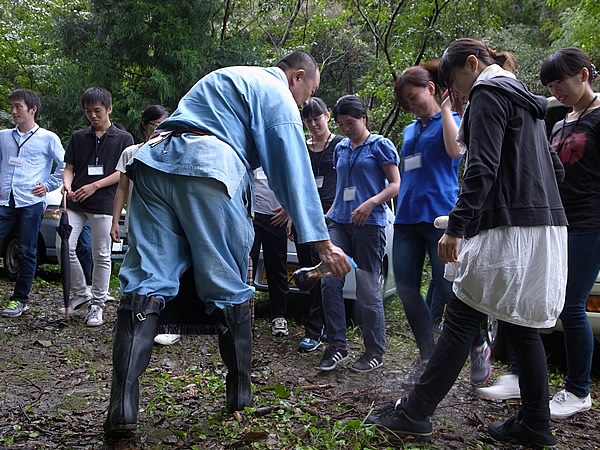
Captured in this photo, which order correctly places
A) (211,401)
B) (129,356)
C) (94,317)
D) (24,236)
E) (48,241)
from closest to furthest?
(129,356)
(211,401)
(94,317)
(24,236)
(48,241)

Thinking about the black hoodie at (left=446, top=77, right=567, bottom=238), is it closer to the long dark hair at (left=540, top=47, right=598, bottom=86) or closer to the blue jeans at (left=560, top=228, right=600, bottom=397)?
the blue jeans at (left=560, top=228, right=600, bottom=397)

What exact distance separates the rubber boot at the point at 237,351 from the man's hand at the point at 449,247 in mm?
967

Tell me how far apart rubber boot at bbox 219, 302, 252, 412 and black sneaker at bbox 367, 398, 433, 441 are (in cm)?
68

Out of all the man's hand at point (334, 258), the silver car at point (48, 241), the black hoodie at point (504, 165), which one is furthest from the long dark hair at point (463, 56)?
the silver car at point (48, 241)

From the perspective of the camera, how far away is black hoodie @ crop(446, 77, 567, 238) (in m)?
2.37

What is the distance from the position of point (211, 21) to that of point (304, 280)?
966cm

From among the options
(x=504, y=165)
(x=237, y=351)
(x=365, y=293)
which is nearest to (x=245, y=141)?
(x=237, y=351)

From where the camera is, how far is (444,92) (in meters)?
3.48

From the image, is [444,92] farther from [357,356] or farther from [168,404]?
[168,404]

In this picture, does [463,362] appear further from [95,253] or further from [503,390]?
[95,253]

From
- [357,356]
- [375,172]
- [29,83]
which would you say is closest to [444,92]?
[375,172]

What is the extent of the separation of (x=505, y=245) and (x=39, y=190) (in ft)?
14.8

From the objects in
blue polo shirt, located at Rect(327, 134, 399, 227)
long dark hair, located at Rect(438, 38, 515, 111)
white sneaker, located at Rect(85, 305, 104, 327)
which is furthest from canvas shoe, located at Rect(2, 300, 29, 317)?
long dark hair, located at Rect(438, 38, 515, 111)

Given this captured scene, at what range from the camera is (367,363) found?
394 centimetres
